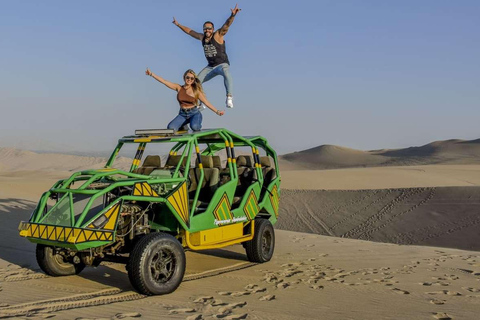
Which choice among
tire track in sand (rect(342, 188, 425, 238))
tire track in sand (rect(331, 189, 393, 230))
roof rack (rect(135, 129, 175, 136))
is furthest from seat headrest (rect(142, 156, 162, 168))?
tire track in sand (rect(331, 189, 393, 230))

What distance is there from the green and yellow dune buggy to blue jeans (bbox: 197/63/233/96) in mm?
974

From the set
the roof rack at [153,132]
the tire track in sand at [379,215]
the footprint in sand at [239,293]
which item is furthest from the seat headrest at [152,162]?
the tire track in sand at [379,215]

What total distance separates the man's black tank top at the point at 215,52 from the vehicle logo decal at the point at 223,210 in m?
2.64

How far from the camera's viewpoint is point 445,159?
64.8 meters

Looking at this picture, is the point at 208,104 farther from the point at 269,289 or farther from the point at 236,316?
the point at 236,316

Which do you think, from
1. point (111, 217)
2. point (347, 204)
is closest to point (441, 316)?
point (111, 217)

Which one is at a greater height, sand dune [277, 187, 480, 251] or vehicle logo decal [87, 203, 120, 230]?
vehicle logo decal [87, 203, 120, 230]

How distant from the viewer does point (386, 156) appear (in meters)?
74.5

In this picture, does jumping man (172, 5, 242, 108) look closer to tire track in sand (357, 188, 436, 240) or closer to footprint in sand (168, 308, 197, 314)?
footprint in sand (168, 308, 197, 314)

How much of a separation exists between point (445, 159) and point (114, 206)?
207ft

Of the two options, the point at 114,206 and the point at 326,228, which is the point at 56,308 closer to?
the point at 114,206

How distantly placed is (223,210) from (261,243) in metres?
1.35

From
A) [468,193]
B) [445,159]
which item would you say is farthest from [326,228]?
[445,159]

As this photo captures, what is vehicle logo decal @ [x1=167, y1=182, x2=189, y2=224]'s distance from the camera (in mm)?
7469
